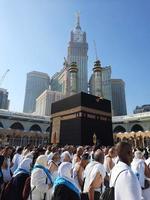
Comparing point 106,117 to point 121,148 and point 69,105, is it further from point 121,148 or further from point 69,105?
point 121,148

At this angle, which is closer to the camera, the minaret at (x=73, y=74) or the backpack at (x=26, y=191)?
the backpack at (x=26, y=191)

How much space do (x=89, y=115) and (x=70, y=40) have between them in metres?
99.9

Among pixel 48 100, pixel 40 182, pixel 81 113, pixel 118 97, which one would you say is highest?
pixel 118 97

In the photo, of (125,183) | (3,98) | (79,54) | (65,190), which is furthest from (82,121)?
(79,54)

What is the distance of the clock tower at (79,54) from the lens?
10594cm

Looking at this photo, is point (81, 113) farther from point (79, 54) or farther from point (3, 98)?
point (79, 54)

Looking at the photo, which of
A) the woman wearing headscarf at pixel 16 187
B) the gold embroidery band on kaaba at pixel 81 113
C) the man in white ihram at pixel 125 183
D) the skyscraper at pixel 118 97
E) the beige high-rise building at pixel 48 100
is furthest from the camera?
the skyscraper at pixel 118 97

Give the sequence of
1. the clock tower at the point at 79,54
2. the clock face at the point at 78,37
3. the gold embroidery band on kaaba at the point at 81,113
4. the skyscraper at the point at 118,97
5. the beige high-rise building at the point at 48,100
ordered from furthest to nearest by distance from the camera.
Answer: the clock face at the point at 78,37 < the skyscraper at the point at 118,97 < the clock tower at the point at 79,54 < the beige high-rise building at the point at 48,100 < the gold embroidery band on kaaba at the point at 81,113

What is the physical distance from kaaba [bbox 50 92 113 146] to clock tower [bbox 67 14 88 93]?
75456 millimetres

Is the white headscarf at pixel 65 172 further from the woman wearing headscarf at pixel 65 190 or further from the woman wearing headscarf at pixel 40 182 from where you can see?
the woman wearing headscarf at pixel 40 182

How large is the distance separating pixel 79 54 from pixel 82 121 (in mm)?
91721

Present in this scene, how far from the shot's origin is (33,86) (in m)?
129

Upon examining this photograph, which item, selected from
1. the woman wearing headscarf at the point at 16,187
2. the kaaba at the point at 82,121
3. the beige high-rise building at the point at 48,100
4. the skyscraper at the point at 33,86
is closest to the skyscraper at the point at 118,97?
the beige high-rise building at the point at 48,100

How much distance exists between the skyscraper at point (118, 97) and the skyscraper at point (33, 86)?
46.1 m
